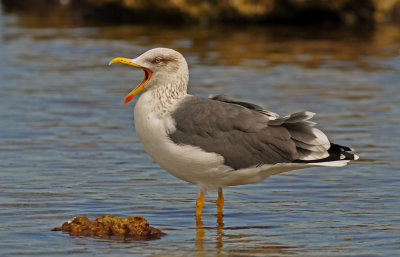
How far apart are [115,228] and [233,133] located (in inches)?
55.6

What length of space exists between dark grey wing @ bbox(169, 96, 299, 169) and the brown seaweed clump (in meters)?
0.90

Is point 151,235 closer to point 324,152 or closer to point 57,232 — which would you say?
point 57,232

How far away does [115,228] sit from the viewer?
24.4 feet

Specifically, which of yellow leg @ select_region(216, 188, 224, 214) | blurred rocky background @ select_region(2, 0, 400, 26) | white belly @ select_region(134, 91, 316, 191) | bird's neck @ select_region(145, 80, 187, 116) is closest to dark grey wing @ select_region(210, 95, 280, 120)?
bird's neck @ select_region(145, 80, 187, 116)

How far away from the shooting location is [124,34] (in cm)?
2361

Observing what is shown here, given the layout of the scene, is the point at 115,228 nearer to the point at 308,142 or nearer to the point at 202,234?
the point at 202,234

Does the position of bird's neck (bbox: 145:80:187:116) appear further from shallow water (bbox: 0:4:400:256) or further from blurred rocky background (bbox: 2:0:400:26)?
blurred rocky background (bbox: 2:0:400:26)

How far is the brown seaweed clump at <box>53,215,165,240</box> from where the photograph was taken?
24.3 ft

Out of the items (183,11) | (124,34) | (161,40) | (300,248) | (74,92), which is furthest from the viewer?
(183,11)

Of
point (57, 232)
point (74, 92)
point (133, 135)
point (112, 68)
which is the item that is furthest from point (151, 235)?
point (112, 68)

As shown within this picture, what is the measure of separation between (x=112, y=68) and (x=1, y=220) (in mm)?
11054

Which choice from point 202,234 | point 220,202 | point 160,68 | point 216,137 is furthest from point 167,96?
point 202,234

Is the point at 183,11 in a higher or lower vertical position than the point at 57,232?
higher

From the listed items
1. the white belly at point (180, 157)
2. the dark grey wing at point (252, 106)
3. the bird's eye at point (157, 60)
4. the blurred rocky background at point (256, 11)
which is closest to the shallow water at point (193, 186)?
the white belly at point (180, 157)
